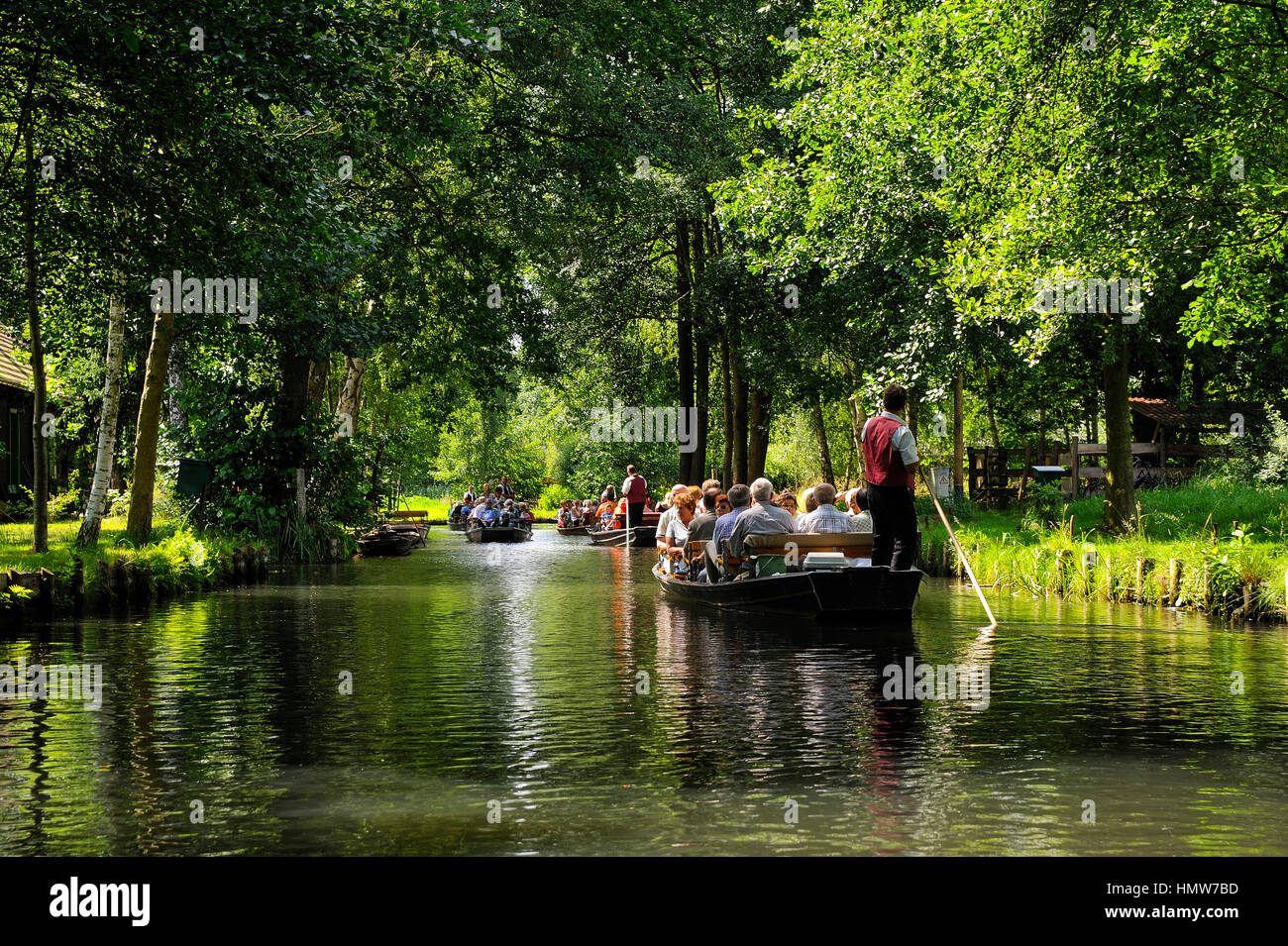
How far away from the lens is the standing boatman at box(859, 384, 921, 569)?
13.2m

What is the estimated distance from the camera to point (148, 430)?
806 inches

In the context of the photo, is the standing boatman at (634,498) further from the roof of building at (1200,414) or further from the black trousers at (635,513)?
the roof of building at (1200,414)

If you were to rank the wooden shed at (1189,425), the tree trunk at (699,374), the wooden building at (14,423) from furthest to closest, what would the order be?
the tree trunk at (699,374) → the wooden shed at (1189,425) → the wooden building at (14,423)

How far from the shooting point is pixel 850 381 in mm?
32438

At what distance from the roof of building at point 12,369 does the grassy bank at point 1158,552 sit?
2084 cm

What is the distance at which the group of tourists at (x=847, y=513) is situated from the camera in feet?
43.7

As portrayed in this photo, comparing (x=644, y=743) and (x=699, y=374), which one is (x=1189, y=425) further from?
(x=644, y=743)

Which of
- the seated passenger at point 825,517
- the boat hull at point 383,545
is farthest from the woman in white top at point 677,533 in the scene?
the boat hull at point 383,545

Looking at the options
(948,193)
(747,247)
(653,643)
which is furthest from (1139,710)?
(747,247)

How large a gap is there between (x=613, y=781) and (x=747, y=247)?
25377mm

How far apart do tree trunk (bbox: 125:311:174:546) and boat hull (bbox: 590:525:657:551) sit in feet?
55.7

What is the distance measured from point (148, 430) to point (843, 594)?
39.2ft

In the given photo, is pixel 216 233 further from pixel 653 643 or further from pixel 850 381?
pixel 850 381

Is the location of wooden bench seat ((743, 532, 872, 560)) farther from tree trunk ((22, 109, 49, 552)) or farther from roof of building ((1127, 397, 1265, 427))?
roof of building ((1127, 397, 1265, 427))
